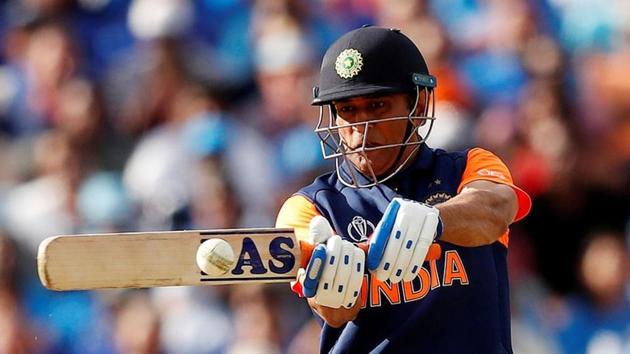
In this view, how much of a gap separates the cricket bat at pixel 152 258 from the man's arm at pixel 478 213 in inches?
12.2

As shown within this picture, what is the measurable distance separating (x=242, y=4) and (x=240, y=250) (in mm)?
4247

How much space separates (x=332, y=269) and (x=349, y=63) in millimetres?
821

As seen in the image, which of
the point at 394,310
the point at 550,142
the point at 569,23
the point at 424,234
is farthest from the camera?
the point at 569,23

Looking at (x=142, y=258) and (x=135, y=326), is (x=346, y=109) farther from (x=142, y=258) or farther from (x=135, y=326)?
(x=135, y=326)

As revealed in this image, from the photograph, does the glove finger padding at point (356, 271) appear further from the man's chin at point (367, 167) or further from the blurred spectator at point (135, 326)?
the blurred spectator at point (135, 326)

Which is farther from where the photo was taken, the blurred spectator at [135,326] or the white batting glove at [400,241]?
the blurred spectator at [135,326]

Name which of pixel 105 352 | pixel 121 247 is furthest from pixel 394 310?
pixel 105 352

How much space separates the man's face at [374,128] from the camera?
369 centimetres

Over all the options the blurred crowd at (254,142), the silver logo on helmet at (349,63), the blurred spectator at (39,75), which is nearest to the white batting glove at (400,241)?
the silver logo on helmet at (349,63)

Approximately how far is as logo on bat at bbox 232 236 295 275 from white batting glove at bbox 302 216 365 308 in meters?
0.10

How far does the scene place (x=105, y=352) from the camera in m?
6.48

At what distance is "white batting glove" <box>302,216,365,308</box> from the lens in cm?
307

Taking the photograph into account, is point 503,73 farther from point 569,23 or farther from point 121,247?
point 121,247

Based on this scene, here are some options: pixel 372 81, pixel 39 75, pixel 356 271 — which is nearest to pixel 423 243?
pixel 356 271
